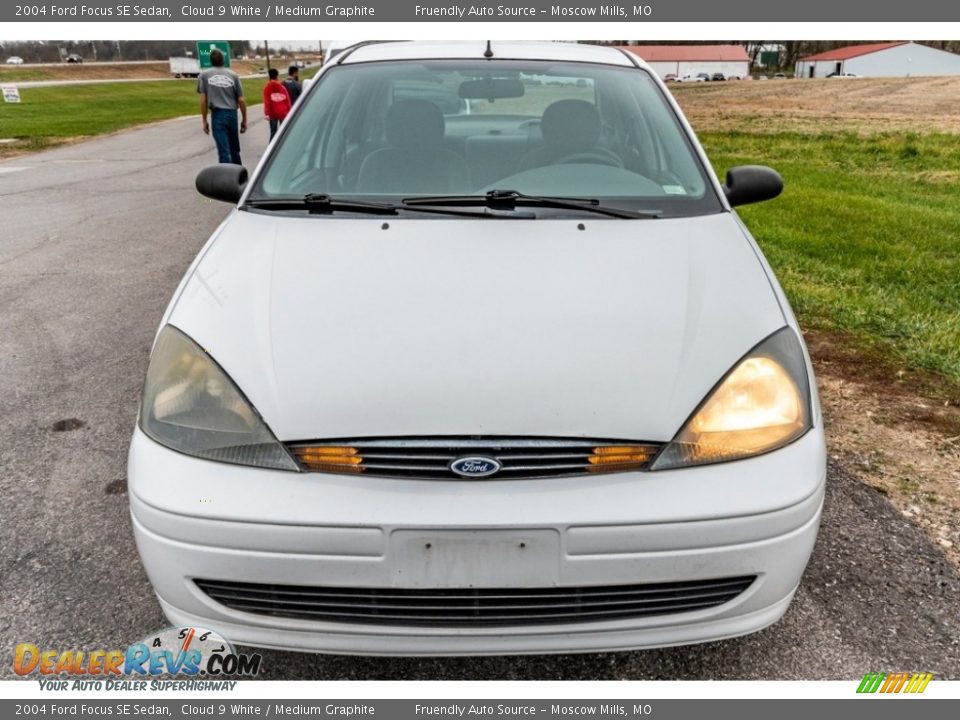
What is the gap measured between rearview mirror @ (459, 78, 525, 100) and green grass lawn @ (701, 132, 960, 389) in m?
2.43

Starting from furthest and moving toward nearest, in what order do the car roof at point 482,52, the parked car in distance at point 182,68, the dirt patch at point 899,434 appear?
the parked car in distance at point 182,68
the car roof at point 482,52
the dirt patch at point 899,434

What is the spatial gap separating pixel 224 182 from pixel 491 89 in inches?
44.9

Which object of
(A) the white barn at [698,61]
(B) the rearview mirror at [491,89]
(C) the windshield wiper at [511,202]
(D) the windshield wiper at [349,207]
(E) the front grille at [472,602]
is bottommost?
(E) the front grille at [472,602]

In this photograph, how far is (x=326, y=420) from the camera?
5.57 ft

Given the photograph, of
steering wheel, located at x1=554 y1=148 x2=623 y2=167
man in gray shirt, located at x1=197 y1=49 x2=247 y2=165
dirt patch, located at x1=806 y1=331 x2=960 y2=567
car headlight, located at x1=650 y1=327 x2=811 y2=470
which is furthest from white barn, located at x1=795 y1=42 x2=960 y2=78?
car headlight, located at x1=650 y1=327 x2=811 y2=470

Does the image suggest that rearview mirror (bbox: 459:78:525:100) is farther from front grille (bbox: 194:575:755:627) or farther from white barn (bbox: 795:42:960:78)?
white barn (bbox: 795:42:960:78)

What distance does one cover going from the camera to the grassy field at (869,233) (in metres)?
4.34

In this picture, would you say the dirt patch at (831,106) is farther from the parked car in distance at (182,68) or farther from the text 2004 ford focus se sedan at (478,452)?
the parked car in distance at (182,68)

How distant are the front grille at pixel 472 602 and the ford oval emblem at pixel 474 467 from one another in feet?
0.86

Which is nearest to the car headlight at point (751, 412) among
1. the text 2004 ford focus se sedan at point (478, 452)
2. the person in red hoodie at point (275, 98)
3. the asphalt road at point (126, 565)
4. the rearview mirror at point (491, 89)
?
the text 2004 ford focus se sedan at point (478, 452)

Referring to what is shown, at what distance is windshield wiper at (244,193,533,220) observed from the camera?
2.43m

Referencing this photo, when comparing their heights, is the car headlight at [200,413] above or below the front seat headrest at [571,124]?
below

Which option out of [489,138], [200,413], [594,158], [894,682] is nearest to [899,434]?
[894,682]
